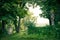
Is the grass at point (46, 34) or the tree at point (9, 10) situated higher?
the tree at point (9, 10)

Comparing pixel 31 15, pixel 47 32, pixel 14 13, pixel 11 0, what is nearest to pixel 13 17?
pixel 14 13

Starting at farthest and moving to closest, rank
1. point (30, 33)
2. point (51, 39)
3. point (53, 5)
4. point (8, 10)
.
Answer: point (30, 33) < point (8, 10) < point (51, 39) < point (53, 5)

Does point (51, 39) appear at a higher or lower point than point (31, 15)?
lower

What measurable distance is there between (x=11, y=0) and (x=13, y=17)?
1376 mm

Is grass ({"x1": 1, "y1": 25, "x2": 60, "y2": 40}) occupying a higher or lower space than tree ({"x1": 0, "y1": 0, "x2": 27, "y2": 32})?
lower

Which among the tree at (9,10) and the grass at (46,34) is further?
the tree at (9,10)

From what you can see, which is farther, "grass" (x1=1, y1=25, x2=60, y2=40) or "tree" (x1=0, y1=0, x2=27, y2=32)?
"tree" (x1=0, y1=0, x2=27, y2=32)

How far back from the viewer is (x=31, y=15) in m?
23.1

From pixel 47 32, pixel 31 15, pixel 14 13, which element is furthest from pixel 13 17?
pixel 31 15

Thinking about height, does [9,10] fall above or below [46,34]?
above

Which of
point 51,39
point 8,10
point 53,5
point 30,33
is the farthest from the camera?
point 30,33

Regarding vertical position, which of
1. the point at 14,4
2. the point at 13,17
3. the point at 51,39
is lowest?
the point at 51,39

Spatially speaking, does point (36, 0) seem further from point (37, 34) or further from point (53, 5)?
point (53, 5)

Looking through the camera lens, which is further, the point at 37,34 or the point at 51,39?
the point at 37,34
